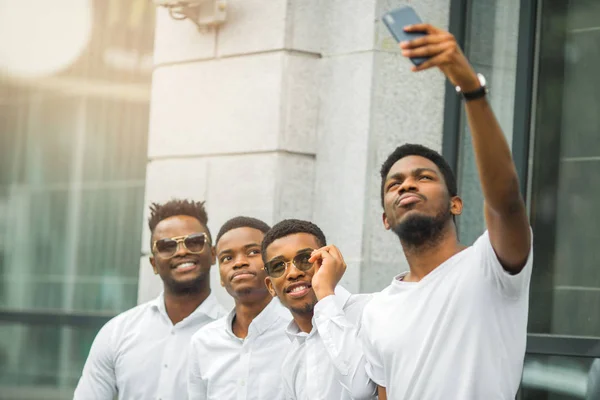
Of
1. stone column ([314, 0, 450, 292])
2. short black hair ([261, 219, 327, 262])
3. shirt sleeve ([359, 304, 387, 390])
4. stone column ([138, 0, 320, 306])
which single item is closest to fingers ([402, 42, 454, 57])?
shirt sleeve ([359, 304, 387, 390])

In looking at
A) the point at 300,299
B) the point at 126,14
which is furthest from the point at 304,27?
the point at 300,299

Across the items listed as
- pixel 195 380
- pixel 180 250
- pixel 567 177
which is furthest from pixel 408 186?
pixel 567 177

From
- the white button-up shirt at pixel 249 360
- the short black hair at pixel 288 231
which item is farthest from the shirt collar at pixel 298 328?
the white button-up shirt at pixel 249 360

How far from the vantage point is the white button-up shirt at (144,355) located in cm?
681

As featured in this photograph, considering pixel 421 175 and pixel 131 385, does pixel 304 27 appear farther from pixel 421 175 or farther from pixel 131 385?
pixel 421 175

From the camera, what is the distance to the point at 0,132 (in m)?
11.1

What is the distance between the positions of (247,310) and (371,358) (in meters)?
Result: 1.47

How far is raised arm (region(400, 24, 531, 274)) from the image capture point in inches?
154

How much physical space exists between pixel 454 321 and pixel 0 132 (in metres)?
7.36

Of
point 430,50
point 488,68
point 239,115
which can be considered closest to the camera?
point 430,50

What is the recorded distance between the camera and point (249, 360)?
6.07 m

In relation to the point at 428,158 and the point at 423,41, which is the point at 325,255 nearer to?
the point at 428,158

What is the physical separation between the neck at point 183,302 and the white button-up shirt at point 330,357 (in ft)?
4.91

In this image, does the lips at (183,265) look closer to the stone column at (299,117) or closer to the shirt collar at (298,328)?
the stone column at (299,117)
